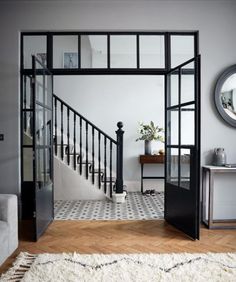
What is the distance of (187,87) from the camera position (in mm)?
3447

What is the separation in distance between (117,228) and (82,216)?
0.79 m

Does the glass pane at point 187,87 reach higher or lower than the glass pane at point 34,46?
lower

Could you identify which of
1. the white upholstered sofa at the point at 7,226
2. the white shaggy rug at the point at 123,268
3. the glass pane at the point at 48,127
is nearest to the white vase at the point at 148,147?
the glass pane at the point at 48,127

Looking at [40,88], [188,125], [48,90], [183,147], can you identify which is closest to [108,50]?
[48,90]

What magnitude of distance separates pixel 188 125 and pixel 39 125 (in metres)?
1.83

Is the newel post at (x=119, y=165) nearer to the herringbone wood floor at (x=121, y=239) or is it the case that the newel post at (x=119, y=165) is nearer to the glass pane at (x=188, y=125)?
the herringbone wood floor at (x=121, y=239)

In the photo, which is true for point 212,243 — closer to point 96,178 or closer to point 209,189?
point 209,189

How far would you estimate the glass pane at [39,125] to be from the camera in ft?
10.9

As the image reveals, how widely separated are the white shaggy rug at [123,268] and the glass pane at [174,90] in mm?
1930

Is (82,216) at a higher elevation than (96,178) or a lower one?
lower

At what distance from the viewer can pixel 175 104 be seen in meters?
3.69

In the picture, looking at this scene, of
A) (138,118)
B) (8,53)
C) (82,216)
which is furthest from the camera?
(138,118)

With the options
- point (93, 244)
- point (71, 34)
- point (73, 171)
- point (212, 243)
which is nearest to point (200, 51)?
point (71, 34)

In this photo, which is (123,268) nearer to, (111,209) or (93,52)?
(111,209)
